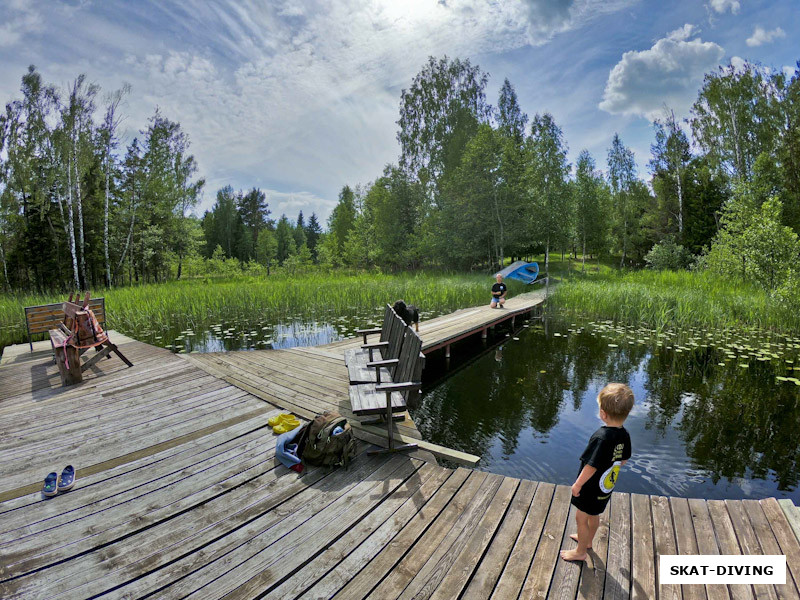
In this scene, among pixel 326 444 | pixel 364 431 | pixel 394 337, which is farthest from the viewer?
pixel 394 337

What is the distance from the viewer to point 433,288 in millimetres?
16312

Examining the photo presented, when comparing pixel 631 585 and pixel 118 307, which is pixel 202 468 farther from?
pixel 118 307

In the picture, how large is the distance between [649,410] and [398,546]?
5365 millimetres

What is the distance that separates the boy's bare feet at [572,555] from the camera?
222 cm

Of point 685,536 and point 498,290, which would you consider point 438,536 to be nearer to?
point 685,536

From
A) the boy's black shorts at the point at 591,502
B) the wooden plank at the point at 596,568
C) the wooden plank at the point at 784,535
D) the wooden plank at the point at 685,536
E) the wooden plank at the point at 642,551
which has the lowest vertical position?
the wooden plank at the point at 784,535

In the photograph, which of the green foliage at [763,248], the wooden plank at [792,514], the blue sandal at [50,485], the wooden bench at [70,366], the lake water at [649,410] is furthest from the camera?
the green foliage at [763,248]

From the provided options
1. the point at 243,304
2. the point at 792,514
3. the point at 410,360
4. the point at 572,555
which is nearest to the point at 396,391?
the point at 410,360

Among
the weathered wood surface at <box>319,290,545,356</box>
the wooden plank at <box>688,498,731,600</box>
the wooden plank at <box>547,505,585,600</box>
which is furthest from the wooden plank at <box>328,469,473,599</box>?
the weathered wood surface at <box>319,290,545,356</box>

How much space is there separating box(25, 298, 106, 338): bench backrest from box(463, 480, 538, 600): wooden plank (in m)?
7.89

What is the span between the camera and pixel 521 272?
910 inches

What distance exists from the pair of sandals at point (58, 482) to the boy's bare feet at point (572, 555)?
3.65 m

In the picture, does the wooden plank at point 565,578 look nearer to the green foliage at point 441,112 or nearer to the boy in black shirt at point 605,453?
the boy in black shirt at point 605,453

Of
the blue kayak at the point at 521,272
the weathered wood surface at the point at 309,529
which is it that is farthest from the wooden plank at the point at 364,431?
the blue kayak at the point at 521,272
